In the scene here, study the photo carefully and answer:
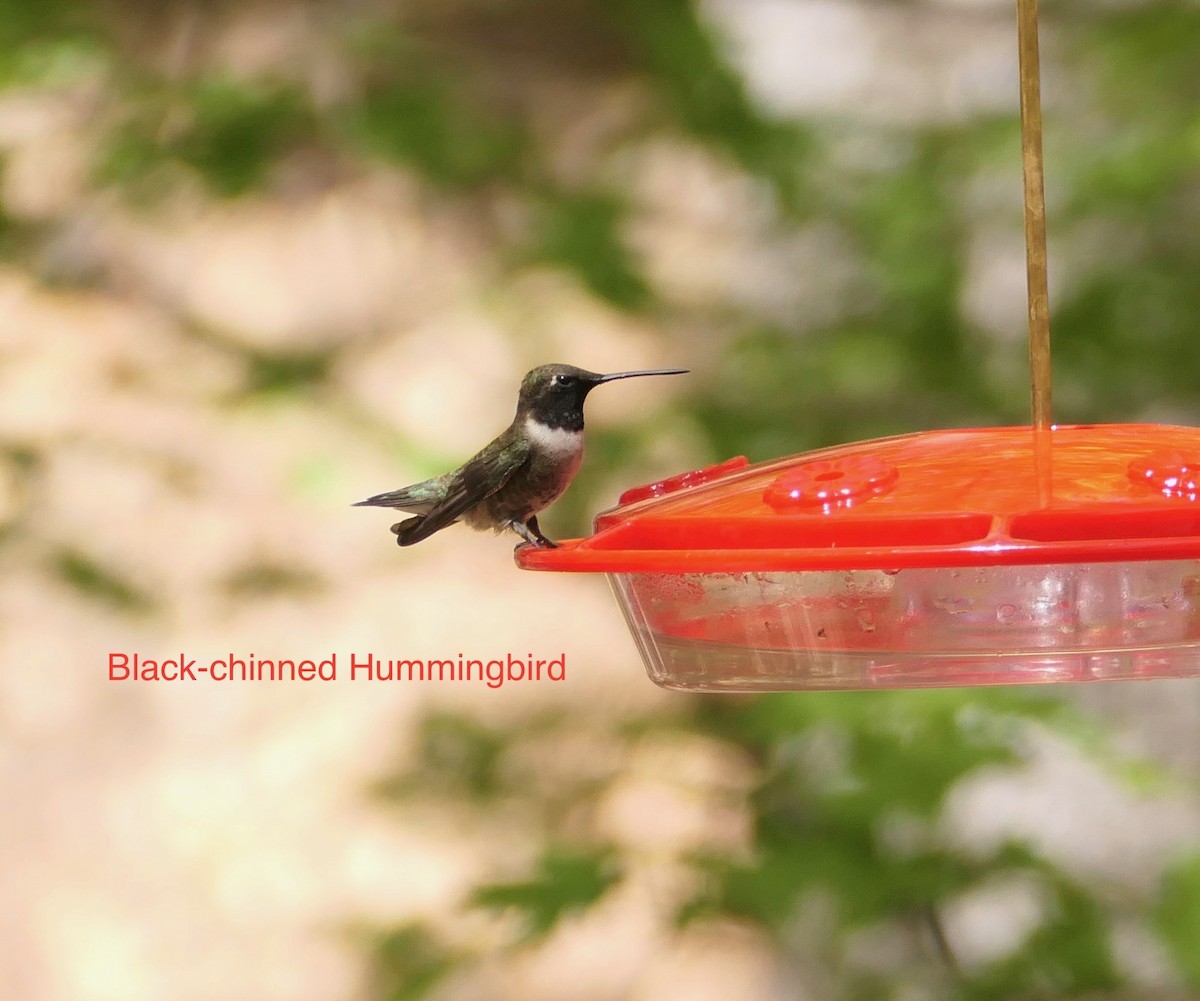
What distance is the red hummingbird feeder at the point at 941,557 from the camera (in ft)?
2.91

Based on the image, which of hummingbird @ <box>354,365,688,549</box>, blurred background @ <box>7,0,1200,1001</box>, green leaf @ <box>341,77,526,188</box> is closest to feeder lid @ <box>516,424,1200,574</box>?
hummingbird @ <box>354,365,688,549</box>

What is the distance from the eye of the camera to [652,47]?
3102 mm

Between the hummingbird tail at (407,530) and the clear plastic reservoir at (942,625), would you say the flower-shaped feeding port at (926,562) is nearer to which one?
the clear plastic reservoir at (942,625)

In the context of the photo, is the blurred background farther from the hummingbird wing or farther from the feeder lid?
the feeder lid

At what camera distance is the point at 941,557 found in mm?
865

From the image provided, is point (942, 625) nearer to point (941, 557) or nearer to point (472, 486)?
point (941, 557)

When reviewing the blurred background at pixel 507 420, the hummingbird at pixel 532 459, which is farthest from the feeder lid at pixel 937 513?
the blurred background at pixel 507 420

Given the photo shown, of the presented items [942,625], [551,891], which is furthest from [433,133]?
[942,625]

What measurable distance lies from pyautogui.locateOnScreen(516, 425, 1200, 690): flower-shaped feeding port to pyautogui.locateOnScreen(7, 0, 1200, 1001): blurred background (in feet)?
5.57

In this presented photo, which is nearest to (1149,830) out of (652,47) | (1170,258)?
(1170,258)

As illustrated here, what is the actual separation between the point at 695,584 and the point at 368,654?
2.22 metres

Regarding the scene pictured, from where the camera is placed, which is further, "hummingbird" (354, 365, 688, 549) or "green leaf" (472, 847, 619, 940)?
"green leaf" (472, 847, 619, 940)

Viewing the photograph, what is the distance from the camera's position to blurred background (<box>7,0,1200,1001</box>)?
2.92m

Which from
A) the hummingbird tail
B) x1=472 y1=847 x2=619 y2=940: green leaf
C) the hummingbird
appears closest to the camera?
the hummingbird tail
